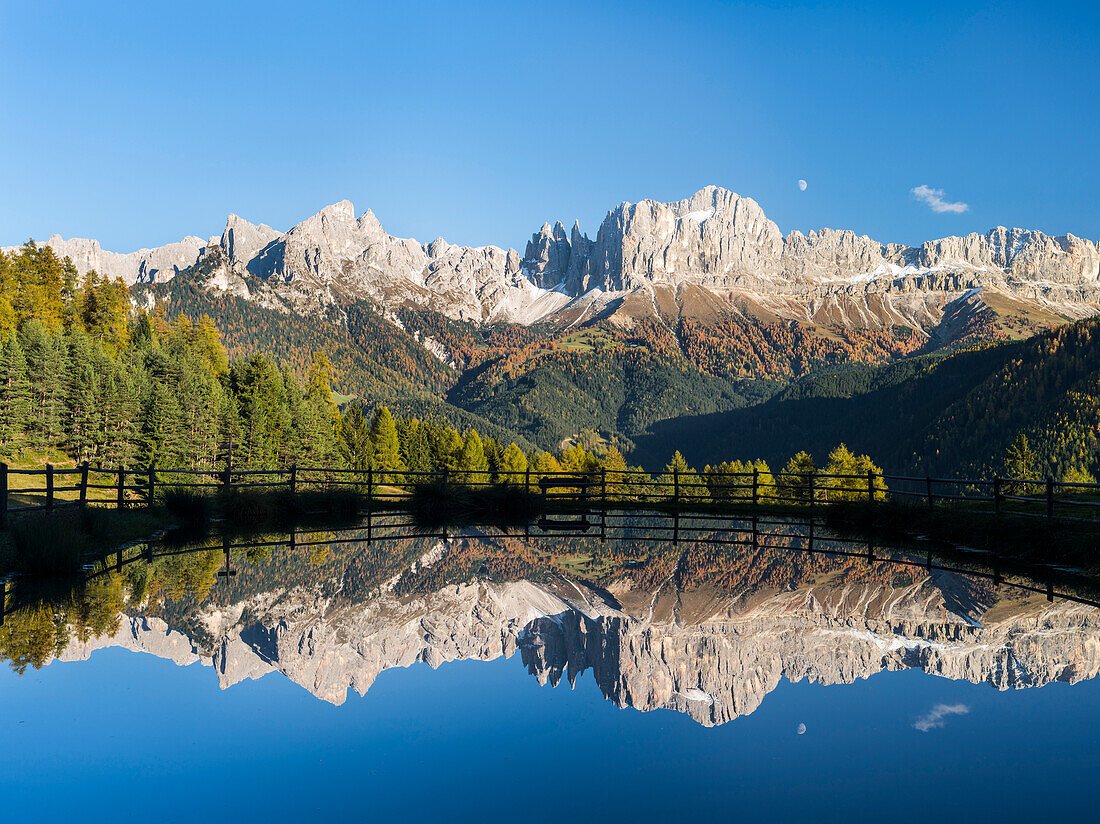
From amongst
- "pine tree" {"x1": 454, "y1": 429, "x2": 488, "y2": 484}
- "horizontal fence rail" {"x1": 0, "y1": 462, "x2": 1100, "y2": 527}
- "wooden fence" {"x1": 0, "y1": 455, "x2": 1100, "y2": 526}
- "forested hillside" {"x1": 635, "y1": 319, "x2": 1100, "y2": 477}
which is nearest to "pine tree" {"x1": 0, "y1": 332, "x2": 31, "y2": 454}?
"horizontal fence rail" {"x1": 0, "y1": 462, "x2": 1100, "y2": 527}

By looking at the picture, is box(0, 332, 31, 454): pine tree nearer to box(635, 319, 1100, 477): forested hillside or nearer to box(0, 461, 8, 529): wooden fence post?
box(0, 461, 8, 529): wooden fence post

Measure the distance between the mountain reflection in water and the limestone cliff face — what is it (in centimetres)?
4

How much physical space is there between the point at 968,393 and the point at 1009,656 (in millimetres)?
197339

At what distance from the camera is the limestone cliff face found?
11000 mm

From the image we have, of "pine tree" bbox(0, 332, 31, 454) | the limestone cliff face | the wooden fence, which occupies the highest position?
"pine tree" bbox(0, 332, 31, 454)

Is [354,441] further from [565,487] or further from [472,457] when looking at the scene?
[565,487]

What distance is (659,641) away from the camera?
12.7 meters

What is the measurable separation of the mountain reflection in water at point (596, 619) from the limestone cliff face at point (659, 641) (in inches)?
1.4

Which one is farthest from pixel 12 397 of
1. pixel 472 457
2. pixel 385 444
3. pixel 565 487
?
pixel 472 457

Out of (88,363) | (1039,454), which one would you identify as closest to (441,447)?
(88,363)

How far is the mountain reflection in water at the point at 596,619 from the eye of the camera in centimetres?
1122

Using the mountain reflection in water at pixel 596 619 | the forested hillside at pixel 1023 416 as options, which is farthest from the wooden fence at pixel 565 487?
the forested hillside at pixel 1023 416

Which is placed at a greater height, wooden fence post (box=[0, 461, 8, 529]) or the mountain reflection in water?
wooden fence post (box=[0, 461, 8, 529])

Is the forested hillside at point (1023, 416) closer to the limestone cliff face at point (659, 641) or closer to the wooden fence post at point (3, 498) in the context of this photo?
the limestone cliff face at point (659, 641)
